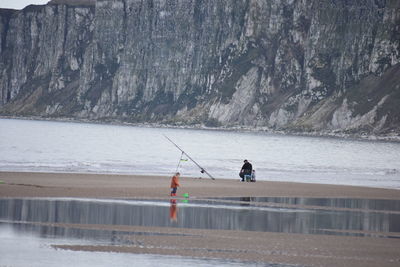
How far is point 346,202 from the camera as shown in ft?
141

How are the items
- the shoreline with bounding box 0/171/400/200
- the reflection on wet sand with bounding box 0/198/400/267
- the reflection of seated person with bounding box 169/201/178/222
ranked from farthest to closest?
1. the shoreline with bounding box 0/171/400/200
2. the reflection of seated person with bounding box 169/201/178/222
3. the reflection on wet sand with bounding box 0/198/400/267

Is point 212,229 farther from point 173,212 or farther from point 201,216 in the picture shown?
point 173,212

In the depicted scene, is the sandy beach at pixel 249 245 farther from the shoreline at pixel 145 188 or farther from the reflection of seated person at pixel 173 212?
the reflection of seated person at pixel 173 212

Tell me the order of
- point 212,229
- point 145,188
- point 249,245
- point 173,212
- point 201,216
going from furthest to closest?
point 145,188
point 173,212
point 201,216
point 212,229
point 249,245

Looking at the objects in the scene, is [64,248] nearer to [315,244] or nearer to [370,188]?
[315,244]

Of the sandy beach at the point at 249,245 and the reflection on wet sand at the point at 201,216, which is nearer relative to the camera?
the sandy beach at the point at 249,245

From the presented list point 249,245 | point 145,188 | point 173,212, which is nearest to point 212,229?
point 249,245

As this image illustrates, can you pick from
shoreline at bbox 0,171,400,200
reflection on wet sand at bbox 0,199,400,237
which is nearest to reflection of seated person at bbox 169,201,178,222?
reflection on wet sand at bbox 0,199,400,237

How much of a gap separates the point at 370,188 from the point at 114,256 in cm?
3306

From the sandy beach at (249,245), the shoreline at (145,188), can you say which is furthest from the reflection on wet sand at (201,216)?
the shoreline at (145,188)

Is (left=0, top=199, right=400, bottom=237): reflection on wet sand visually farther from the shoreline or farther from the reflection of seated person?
the shoreline

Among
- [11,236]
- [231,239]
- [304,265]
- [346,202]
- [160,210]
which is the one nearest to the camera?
[304,265]

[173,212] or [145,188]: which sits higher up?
[173,212]

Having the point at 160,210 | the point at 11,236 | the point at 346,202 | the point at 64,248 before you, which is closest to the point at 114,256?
the point at 64,248
